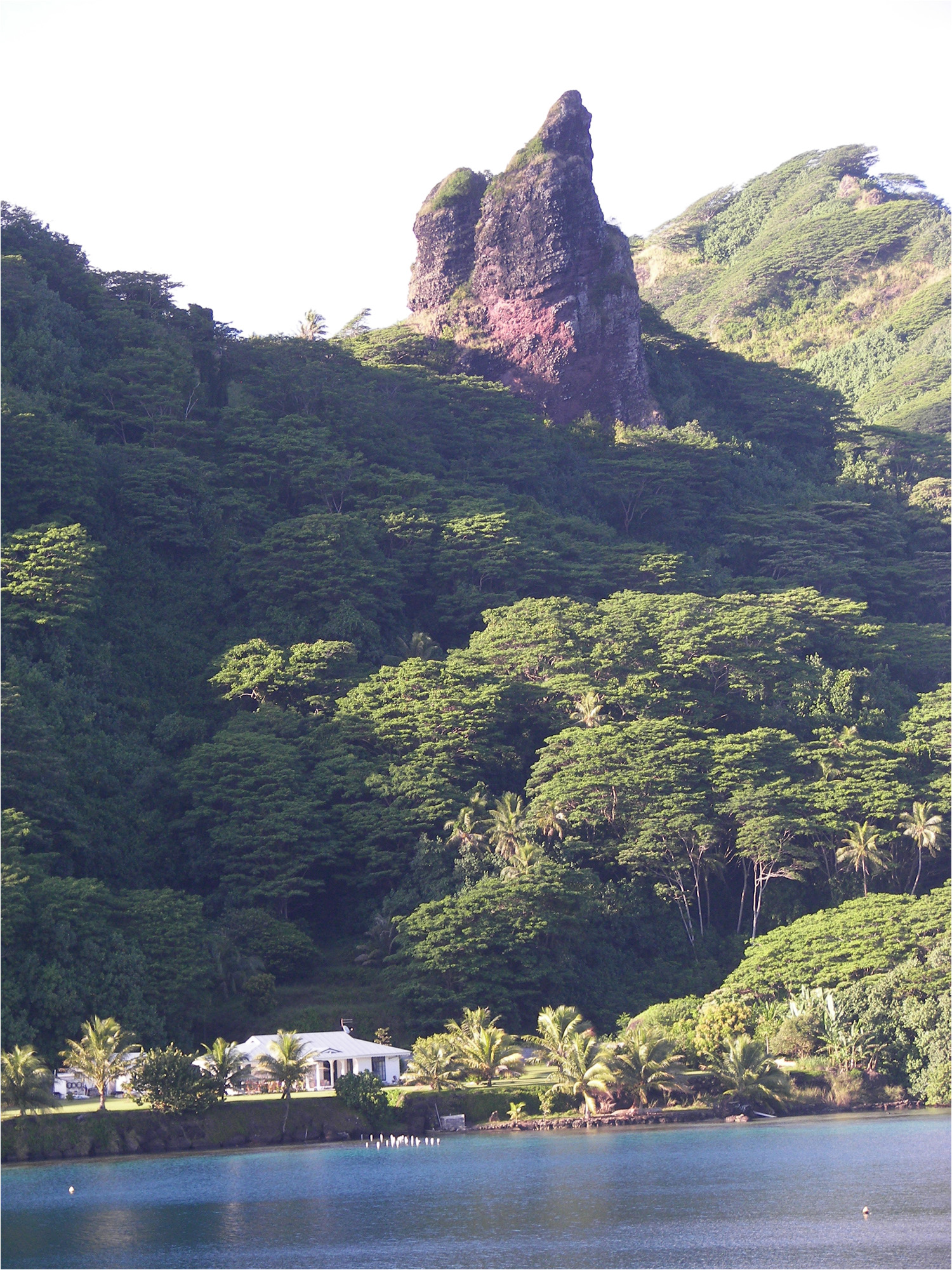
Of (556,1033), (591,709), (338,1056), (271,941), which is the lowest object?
(338,1056)

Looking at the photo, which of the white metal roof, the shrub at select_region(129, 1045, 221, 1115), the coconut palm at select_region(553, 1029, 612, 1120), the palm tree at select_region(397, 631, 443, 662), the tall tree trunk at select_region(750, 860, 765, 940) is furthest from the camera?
the palm tree at select_region(397, 631, 443, 662)

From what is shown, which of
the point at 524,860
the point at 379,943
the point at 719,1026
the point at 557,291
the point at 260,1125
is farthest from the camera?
the point at 557,291

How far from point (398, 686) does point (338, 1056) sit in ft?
55.8

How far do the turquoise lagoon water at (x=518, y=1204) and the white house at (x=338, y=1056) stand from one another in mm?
4359

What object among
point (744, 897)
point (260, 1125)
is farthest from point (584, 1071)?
point (744, 897)

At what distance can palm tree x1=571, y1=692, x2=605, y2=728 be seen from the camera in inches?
2192

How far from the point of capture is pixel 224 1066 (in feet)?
124

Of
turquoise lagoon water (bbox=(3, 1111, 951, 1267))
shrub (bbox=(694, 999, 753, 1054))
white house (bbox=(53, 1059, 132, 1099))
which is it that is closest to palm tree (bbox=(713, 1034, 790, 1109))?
shrub (bbox=(694, 999, 753, 1054))

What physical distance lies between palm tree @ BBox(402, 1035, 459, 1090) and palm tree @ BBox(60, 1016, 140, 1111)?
7.62m

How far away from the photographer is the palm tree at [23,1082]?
3525 cm

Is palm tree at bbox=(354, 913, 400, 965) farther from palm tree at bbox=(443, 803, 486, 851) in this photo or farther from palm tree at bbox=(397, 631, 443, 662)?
palm tree at bbox=(397, 631, 443, 662)

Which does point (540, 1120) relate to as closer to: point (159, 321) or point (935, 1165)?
point (935, 1165)

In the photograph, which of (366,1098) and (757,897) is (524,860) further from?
(366,1098)

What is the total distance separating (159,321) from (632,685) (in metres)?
35.7
